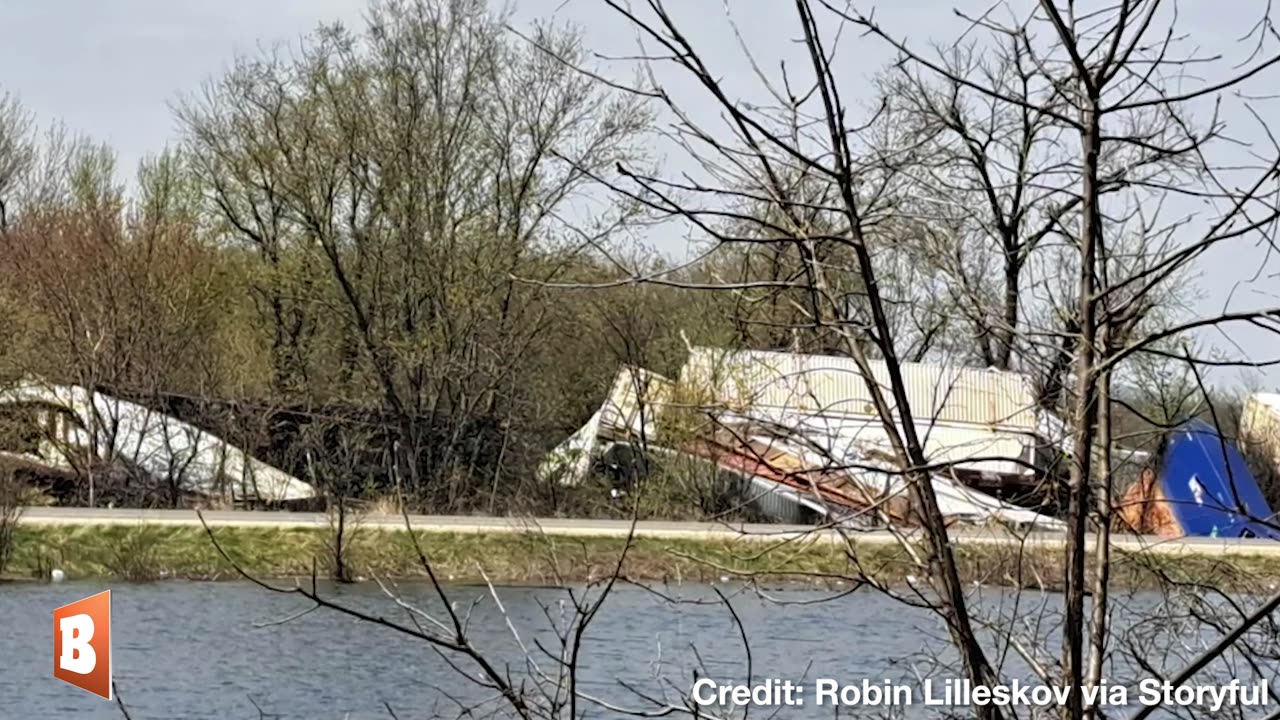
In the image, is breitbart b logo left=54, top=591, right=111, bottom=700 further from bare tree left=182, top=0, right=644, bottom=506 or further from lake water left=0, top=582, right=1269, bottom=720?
bare tree left=182, top=0, right=644, bottom=506

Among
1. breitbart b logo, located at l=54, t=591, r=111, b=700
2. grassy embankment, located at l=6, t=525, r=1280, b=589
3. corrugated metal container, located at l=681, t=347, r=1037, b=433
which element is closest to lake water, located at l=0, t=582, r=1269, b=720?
breitbart b logo, located at l=54, t=591, r=111, b=700

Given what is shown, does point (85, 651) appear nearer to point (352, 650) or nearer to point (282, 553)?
point (352, 650)

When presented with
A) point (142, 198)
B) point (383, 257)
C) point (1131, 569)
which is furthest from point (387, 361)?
point (1131, 569)

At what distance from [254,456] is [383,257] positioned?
12.5ft

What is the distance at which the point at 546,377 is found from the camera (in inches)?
1117

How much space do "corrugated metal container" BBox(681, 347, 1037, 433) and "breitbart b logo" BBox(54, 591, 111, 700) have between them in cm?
730

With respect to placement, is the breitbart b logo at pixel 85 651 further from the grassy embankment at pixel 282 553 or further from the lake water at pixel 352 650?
the grassy embankment at pixel 282 553

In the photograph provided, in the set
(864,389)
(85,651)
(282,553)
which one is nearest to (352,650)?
(85,651)

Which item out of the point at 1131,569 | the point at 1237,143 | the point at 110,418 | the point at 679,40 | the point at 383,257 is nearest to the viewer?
the point at 679,40

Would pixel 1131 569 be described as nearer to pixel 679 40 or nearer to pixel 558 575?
pixel 558 575

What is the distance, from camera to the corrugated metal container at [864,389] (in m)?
3.03

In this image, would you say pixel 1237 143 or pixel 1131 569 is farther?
pixel 1131 569

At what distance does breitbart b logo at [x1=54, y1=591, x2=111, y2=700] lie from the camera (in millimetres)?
10506

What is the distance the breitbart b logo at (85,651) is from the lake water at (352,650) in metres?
0.13
